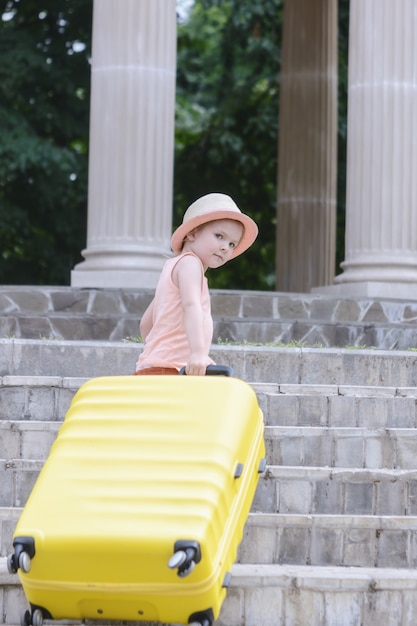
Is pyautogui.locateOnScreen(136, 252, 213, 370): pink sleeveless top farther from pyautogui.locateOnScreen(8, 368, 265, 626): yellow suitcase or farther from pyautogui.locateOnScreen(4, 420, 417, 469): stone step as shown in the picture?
pyautogui.locateOnScreen(4, 420, 417, 469): stone step

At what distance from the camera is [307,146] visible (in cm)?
1988

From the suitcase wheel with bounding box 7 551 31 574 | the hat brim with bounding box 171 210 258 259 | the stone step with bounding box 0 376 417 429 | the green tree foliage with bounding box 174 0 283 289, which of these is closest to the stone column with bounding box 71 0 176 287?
the stone step with bounding box 0 376 417 429

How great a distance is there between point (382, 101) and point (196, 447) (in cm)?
992

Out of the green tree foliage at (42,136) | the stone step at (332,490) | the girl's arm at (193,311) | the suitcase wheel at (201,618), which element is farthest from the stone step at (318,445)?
the green tree foliage at (42,136)

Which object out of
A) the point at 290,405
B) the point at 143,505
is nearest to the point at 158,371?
the point at 143,505

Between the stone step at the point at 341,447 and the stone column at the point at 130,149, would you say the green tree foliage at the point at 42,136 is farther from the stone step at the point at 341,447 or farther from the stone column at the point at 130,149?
the stone step at the point at 341,447

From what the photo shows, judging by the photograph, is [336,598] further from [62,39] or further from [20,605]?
[62,39]

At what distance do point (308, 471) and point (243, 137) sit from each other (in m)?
18.1

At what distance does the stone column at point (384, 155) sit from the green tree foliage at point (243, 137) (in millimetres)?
9454

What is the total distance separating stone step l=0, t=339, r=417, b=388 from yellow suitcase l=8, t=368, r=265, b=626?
382 cm

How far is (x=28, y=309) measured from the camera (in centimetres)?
1396

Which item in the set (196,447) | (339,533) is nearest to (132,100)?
(339,533)

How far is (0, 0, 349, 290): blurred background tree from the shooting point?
20.8 meters

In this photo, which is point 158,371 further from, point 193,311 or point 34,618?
point 34,618
